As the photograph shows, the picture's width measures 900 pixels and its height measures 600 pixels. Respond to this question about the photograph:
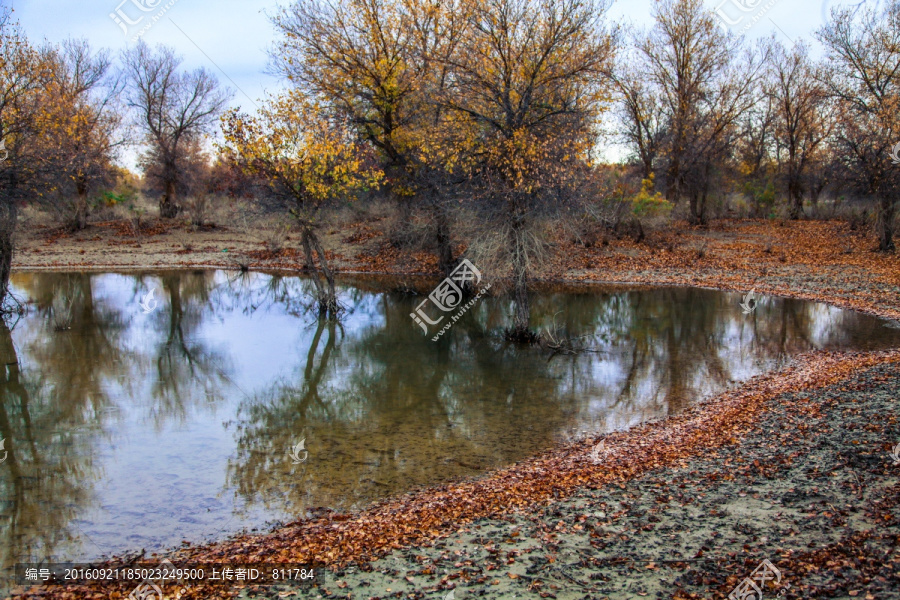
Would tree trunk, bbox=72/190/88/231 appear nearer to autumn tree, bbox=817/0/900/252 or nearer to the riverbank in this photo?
the riverbank

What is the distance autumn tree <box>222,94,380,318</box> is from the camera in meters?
17.1

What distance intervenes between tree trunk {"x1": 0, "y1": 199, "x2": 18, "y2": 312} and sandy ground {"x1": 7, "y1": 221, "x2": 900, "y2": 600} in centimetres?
1636

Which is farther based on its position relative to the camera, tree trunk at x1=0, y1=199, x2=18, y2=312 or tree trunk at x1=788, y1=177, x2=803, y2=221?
tree trunk at x1=788, y1=177, x2=803, y2=221

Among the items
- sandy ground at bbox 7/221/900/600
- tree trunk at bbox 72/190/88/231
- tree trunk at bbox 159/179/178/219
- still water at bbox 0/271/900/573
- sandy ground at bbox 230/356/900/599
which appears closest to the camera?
sandy ground at bbox 230/356/900/599

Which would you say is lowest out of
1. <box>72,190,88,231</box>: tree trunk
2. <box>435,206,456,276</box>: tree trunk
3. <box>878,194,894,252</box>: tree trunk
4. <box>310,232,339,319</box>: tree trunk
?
<box>310,232,339,319</box>: tree trunk

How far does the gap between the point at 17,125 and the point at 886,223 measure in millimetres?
32525

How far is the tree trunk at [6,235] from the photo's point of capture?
59.0 ft

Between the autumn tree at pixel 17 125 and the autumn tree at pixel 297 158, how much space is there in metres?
5.35

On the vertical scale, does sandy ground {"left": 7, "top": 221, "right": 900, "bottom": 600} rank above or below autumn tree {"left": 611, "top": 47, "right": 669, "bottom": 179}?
below

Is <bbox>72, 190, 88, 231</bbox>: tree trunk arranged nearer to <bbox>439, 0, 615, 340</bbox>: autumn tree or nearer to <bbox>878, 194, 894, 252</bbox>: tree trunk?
<bbox>439, 0, 615, 340</bbox>: autumn tree

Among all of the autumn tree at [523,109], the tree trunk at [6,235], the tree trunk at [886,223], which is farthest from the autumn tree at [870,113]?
the tree trunk at [6,235]

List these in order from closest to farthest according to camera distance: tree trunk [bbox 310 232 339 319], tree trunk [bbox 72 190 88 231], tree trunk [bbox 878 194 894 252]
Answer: tree trunk [bbox 310 232 339 319] < tree trunk [bbox 878 194 894 252] < tree trunk [bbox 72 190 88 231]

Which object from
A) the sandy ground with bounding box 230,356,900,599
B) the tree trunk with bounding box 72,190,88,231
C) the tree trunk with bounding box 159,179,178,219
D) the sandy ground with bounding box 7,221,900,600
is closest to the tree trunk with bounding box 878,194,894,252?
the sandy ground with bounding box 7,221,900,600

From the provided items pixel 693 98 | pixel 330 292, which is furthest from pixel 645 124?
pixel 330 292
